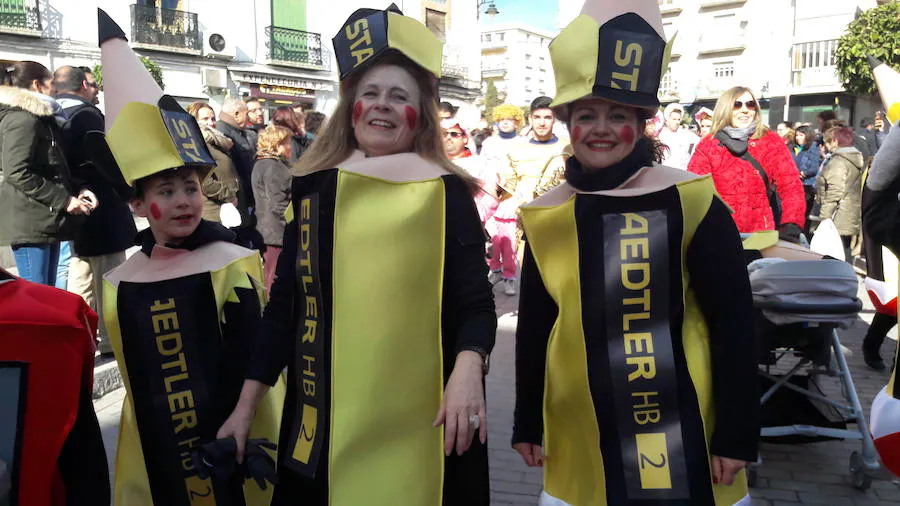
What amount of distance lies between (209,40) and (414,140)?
74.5 ft

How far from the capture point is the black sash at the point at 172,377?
7.70ft

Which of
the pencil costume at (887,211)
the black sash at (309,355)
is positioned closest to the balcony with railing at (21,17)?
the black sash at (309,355)

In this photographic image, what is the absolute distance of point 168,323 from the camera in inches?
92.4

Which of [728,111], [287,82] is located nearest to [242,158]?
[728,111]

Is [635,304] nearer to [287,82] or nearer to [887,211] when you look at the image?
[887,211]

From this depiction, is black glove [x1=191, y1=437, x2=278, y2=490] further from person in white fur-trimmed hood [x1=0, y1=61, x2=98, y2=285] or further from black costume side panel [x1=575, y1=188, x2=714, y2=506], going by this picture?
person in white fur-trimmed hood [x1=0, y1=61, x2=98, y2=285]

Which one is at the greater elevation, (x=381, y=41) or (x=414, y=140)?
(x=381, y=41)

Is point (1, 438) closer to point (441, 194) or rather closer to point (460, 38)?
point (441, 194)

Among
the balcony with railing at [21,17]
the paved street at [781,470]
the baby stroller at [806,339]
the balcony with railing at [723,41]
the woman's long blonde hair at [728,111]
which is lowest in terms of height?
the paved street at [781,470]

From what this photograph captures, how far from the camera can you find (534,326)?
2.12 meters

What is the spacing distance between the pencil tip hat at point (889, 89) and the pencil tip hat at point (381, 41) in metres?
1.50

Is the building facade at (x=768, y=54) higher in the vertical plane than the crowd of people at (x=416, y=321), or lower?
higher

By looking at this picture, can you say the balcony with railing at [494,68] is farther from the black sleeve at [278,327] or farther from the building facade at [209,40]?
the black sleeve at [278,327]

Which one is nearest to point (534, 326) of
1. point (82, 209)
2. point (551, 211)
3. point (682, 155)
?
point (551, 211)
